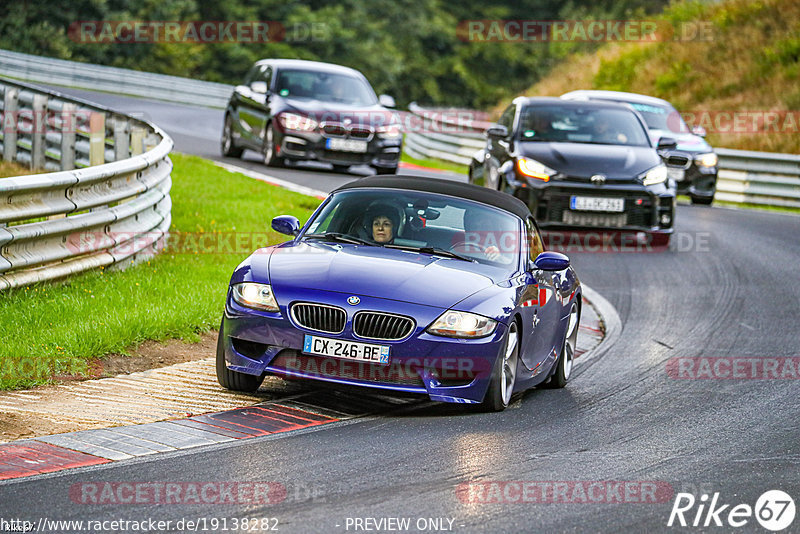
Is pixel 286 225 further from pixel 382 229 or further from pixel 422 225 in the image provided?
pixel 422 225

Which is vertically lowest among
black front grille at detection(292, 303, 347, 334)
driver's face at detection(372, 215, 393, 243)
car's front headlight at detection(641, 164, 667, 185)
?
car's front headlight at detection(641, 164, 667, 185)

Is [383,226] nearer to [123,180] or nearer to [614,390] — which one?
→ [614,390]

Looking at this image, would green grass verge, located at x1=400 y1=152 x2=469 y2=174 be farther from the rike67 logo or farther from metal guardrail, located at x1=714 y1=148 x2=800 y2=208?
the rike67 logo

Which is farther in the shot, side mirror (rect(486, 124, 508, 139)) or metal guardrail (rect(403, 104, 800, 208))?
metal guardrail (rect(403, 104, 800, 208))

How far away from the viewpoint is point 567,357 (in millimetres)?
9695

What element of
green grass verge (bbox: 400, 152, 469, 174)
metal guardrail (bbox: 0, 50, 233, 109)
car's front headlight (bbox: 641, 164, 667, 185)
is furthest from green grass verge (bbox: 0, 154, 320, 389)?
metal guardrail (bbox: 0, 50, 233, 109)

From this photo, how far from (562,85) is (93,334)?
38220mm

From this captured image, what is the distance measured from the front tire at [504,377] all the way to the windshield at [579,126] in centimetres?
868

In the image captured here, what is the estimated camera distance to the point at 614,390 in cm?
934

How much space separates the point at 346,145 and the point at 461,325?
14.9 m

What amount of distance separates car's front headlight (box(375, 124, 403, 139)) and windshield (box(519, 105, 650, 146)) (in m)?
5.86

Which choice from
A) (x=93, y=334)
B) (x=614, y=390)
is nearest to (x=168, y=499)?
(x=93, y=334)

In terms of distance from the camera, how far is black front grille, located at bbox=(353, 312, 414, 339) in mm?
7742

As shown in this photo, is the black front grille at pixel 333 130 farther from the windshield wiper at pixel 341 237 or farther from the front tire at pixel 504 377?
the front tire at pixel 504 377
